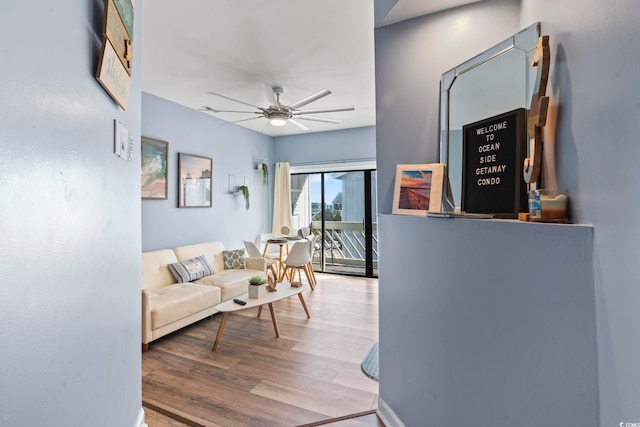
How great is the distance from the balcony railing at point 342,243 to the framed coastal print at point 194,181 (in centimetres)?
226

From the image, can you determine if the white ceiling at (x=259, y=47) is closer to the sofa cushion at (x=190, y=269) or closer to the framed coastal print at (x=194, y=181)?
the framed coastal print at (x=194, y=181)

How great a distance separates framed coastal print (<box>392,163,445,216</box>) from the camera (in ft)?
5.27

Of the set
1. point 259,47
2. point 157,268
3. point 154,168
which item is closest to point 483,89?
point 259,47

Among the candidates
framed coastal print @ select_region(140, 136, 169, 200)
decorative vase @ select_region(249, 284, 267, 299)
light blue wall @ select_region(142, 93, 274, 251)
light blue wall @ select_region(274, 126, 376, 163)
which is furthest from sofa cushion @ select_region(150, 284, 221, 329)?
light blue wall @ select_region(274, 126, 376, 163)

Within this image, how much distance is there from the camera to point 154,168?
4055 mm

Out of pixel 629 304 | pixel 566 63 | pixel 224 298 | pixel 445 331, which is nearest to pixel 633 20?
pixel 566 63

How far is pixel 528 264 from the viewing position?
880 millimetres

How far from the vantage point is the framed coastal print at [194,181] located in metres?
4.48

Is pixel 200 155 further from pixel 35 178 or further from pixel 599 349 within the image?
pixel 599 349

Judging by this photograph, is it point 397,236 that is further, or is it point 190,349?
point 190,349

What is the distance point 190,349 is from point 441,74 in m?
3.04

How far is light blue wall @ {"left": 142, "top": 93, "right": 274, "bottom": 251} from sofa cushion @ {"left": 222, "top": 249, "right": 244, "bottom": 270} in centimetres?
45

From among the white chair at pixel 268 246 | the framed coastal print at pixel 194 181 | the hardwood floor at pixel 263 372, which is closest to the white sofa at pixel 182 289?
the hardwood floor at pixel 263 372

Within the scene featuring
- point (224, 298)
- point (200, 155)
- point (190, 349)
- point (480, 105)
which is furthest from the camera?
point (200, 155)
